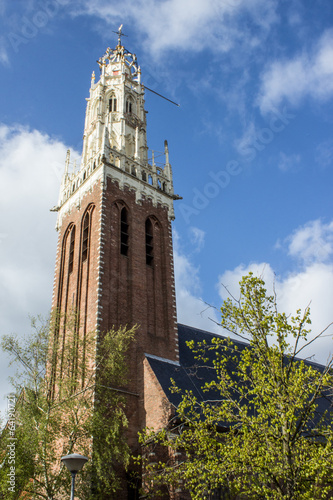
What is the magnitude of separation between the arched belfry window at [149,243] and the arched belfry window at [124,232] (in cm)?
197

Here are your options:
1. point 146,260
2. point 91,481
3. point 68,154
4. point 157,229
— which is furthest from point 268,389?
point 68,154

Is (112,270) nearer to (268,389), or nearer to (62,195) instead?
(62,195)

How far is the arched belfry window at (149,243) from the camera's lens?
3016cm

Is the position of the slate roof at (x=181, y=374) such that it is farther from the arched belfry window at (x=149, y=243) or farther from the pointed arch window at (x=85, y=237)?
the pointed arch window at (x=85, y=237)

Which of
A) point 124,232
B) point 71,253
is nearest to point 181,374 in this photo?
point 124,232

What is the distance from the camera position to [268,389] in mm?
12750

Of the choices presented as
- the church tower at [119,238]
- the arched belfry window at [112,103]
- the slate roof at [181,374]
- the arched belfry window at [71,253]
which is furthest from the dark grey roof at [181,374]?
the arched belfry window at [112,103]

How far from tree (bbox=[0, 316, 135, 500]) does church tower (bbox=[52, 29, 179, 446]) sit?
100cm

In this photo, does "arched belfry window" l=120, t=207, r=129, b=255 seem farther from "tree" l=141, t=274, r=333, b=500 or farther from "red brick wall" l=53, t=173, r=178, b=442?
"tree" l=141, t=274, r=333, b=500

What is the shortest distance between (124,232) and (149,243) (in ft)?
7.93

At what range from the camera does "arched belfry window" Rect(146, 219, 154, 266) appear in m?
30.2

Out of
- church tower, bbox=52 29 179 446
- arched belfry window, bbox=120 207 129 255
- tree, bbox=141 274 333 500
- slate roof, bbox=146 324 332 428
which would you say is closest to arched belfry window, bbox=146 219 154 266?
church tower, bbox=52 29 179 446

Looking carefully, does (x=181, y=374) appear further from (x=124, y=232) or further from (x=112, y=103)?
(x=112, y=103)

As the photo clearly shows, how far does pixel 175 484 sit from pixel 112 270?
478 inches
